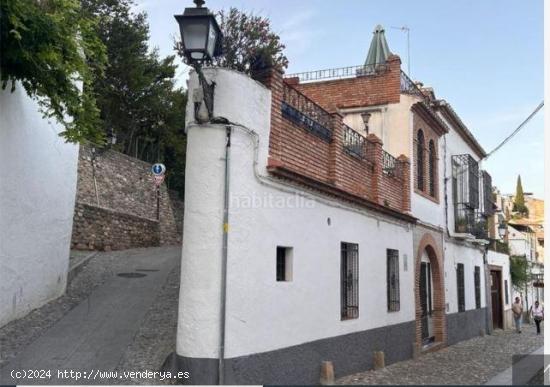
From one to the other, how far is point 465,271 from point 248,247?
→ 12.4 metres

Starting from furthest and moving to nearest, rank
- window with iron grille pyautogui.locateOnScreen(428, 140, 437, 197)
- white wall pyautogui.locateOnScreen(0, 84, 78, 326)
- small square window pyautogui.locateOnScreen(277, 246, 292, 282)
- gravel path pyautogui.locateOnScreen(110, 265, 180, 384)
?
window with iron grille pyautogui.locateOnScreen(428, 140, 437, 197), white wall pyautogui.locateOnScreen(0, 84, 78, 326), small square window pyautogui.locateOnScreen(277, 246, 292, 282), gravel path pyautogui.locateOnScreen(110, 265, 180, 384)

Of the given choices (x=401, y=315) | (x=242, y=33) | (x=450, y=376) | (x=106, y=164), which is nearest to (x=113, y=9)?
(x=242, y=33)

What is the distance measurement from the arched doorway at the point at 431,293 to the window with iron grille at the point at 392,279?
186 centimetres

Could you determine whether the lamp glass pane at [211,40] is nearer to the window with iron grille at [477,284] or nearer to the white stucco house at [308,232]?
the white stucco house at [308,232]

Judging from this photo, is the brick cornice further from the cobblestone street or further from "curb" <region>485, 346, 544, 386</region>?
"curb" <region>485, 346, 544, 386</region>

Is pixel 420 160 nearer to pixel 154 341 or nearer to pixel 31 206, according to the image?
pixel 154 341

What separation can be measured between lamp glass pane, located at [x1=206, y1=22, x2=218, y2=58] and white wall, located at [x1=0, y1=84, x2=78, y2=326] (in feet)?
10.4

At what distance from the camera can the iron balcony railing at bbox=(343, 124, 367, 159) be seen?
32.8 feet

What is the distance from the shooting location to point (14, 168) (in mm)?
7629

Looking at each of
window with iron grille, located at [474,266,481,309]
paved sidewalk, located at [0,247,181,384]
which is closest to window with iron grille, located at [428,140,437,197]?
window with iron grille, located at [474,266,481,309]

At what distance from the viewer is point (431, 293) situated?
14.3 meters

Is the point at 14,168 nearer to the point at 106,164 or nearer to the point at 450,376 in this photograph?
the point at 450,376

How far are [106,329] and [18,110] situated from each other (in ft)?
11.2

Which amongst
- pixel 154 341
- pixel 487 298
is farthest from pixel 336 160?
pixel 487 298
